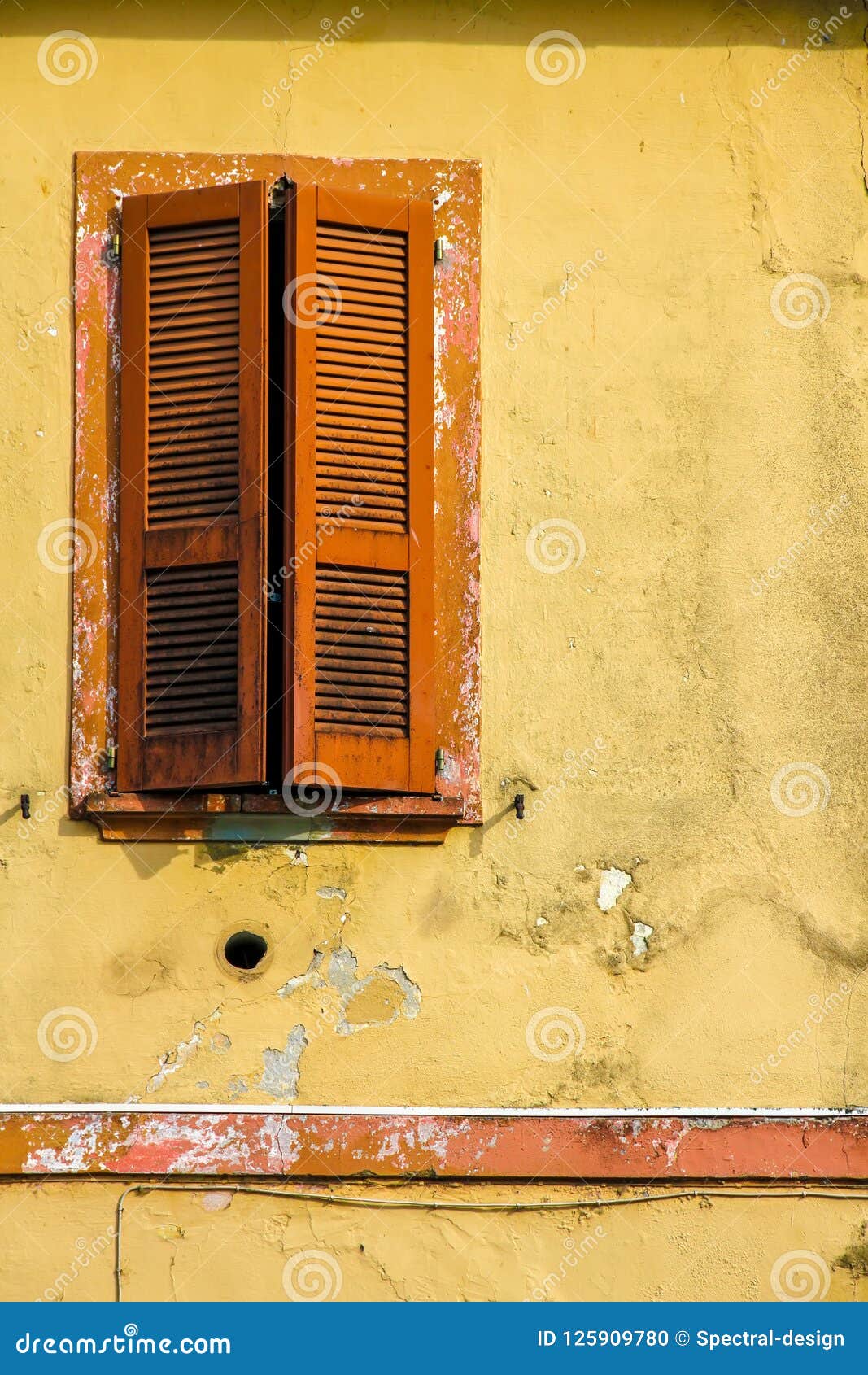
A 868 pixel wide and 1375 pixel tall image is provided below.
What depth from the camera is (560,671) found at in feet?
25.3

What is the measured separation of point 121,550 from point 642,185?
2302mm

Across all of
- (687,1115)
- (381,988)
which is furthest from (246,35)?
(687,1115)

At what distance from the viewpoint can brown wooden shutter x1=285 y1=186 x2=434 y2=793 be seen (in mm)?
7371

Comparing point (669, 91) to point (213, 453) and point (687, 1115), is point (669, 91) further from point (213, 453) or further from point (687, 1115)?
point (687, 1115)

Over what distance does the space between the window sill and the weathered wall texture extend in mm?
78

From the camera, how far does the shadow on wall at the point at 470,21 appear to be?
8062 mm

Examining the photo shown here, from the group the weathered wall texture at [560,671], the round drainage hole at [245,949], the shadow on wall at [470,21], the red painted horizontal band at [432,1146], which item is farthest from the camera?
the shadow on wall at [470,21]

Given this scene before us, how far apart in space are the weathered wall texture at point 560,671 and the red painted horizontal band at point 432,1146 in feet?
0.33

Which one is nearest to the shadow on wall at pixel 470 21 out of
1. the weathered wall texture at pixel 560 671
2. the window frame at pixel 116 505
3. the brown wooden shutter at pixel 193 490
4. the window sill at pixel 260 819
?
the weathered wall texture at pixel 560 671

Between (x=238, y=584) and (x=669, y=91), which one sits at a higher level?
(x=669, y=91)

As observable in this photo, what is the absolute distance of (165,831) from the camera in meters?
7.46

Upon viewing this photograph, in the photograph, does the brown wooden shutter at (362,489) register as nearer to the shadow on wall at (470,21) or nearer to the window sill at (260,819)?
the window sill at (260,819)

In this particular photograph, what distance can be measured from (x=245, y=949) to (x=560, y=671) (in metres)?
1.43

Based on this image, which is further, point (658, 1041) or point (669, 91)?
point (669, 91)
